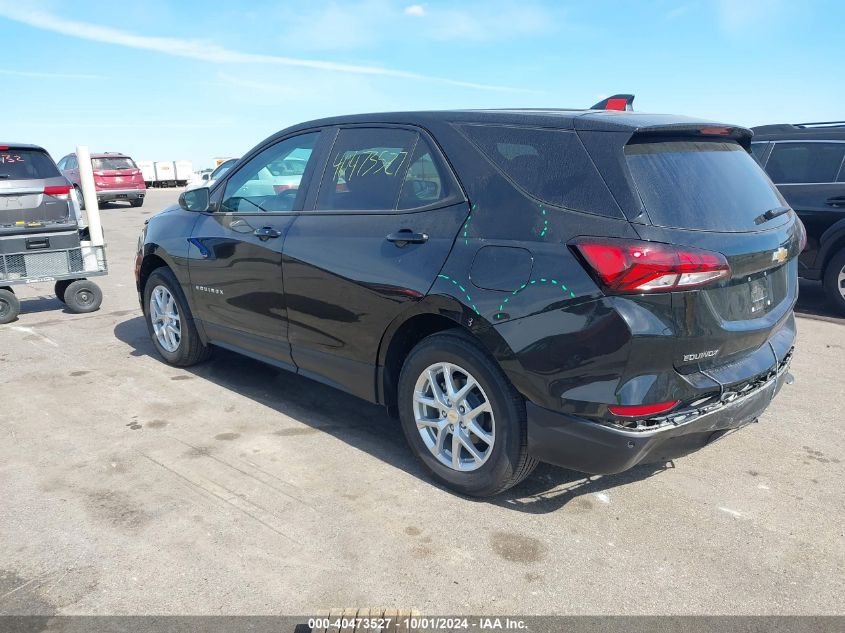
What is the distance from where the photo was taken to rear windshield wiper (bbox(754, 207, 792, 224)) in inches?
130

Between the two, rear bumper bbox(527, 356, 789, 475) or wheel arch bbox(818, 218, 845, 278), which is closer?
rear bumper bbox(527, 356, 789, 475)

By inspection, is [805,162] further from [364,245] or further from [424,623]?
[424,623]

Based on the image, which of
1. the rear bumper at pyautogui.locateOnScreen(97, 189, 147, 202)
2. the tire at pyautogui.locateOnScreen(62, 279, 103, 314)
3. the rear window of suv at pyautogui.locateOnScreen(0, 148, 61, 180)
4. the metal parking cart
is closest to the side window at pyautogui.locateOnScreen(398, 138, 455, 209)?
the metal parking cart

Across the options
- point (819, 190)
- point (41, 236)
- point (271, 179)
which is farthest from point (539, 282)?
point (41, 236)

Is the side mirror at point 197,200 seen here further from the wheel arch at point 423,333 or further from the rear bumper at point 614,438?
the rear bumper at point 614,438

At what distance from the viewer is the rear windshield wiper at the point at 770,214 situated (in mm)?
3299

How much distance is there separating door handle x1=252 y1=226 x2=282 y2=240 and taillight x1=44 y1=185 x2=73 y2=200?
4.18 meters

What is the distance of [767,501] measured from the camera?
3449mm

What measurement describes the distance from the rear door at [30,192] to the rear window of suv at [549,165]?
5.77 meters

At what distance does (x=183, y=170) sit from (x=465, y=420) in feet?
Result: 119

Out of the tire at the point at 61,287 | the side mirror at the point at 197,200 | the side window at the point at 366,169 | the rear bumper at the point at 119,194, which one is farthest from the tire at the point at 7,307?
the rear bumper at the point at 119,194

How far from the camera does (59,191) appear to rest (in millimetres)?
7504

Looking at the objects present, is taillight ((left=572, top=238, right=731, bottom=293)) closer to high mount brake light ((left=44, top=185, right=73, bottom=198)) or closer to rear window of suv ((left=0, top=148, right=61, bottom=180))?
high mount brake light ((left=44, top=185, right=73, bottom=198))

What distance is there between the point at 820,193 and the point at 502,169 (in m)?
5.54
